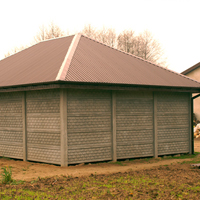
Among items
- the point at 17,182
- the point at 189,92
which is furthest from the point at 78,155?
the point at 189,92

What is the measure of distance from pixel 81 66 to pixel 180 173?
17.8 feet

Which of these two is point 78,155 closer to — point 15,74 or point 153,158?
point 153,158

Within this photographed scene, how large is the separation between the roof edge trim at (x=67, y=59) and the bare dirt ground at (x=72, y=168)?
3.13m

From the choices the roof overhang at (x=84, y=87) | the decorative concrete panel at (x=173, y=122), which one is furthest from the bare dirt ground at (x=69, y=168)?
the roof overhang at (x=84, y=87)

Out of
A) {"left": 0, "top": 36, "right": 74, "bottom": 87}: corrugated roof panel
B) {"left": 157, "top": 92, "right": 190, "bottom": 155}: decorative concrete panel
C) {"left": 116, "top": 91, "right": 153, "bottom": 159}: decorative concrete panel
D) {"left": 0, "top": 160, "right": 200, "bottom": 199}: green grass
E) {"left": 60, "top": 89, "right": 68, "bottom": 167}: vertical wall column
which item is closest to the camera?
{"left": 0, "top": 160, "right": 200, "bottom": 199}: green grass

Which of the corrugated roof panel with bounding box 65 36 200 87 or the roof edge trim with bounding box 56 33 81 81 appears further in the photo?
the corrugated roof panel with bounding box 65 36 200 87

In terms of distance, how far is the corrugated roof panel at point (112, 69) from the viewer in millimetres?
12578

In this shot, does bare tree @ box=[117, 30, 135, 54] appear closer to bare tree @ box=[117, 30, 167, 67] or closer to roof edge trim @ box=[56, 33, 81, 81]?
bare tree @ box=[117, 30, 167, 67]

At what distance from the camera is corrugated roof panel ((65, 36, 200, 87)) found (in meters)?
12.6

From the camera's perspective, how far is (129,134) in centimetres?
1380

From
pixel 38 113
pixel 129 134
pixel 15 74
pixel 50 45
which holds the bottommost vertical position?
pixel 129 134

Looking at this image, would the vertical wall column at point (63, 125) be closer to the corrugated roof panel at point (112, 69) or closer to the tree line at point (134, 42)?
the corrugated roof panel at point (112, 69)

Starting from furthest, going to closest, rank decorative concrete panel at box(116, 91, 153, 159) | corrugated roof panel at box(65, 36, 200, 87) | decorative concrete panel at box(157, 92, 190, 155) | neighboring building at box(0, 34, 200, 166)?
decorative concrete panel at box(157, 92, 190, 155)
decorative concrete panel at box(116, 91, 153, 159)
corrugated roof panel at box(65, 36, 200, 87)
neighboring building at box(0, 34, 200, 166)

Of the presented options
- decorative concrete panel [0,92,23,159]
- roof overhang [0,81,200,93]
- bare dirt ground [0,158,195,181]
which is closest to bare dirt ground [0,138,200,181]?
bare dirt ground [0,158,195,181]
